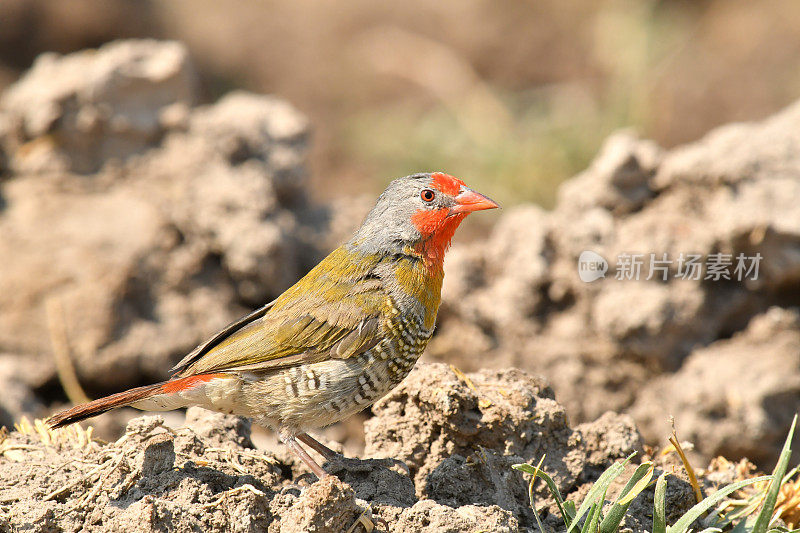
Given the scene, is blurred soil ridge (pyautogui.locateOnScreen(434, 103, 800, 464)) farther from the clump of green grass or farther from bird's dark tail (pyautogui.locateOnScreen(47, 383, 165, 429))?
bird's dark tail (pyautogui.locateOnScreen(47, 383, 165, 429))

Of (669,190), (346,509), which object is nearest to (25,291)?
(346,509)

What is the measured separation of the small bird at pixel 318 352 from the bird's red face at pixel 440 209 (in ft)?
0.21

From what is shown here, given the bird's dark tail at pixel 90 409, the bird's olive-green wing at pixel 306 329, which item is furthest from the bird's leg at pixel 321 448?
the bird's dark tail at pixel 90 409

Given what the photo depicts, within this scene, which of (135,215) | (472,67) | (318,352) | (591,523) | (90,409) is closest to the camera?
(591,523)

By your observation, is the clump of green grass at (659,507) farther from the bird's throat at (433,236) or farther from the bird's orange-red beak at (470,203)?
the bird's orange-red beak at (470,203)

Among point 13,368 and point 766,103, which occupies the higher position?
point 766,103

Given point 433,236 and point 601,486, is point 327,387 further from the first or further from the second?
point 601,486

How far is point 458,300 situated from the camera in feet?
19.0

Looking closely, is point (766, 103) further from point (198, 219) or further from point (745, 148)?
point (198, 219)

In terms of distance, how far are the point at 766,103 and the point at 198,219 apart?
774cm

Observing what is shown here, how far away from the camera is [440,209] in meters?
4.16

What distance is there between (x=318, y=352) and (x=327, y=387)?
17 cm
